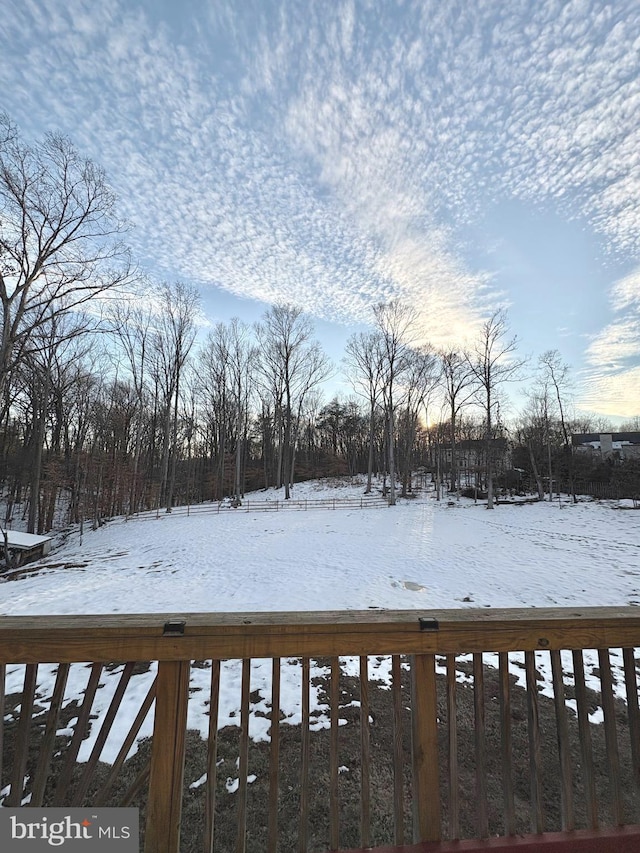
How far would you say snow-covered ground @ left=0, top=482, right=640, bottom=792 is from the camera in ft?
12.5

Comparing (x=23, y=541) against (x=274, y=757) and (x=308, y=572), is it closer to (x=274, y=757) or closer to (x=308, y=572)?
(x=308, y=572)

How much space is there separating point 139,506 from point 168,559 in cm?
1603

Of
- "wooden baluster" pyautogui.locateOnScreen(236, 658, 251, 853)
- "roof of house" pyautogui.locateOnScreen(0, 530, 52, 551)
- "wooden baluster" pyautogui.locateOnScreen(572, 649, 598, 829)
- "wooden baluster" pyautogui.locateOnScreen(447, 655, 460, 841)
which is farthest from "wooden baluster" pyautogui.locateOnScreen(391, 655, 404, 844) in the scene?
"roof of house" pyautogui.locateOnScreen(0, 530, 52, 551)

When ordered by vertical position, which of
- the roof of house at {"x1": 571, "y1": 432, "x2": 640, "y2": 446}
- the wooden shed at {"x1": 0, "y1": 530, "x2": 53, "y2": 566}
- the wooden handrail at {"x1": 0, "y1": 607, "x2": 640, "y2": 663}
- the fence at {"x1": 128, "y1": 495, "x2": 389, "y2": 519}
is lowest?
the wooden shed at {"x1": 0, "y1": 530, "x2": 53, "y2": 566}

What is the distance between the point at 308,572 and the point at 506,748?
6.83m

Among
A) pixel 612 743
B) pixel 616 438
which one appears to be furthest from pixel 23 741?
pixel 616 438

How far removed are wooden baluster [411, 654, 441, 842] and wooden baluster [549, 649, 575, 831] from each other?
46 cm

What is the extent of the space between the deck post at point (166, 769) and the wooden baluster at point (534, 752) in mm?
1209

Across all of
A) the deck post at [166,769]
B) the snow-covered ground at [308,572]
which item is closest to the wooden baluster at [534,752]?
the deck post at [166,769]

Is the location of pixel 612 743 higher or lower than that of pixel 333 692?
lower

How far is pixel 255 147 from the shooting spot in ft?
23.9

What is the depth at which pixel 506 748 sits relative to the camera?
1.36 meters

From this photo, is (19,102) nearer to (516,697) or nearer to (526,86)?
(526,86)

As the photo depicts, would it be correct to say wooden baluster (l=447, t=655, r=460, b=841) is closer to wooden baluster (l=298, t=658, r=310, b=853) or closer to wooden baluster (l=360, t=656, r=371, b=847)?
wooden baluster (l=360, t=656, r=371, b=847)
